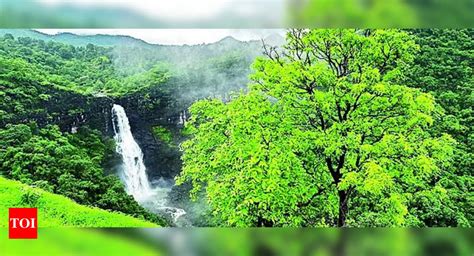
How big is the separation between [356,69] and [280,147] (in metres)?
0.75

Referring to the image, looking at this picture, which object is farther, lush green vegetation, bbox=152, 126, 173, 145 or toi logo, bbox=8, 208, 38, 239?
lush green vegetation, bbox=152, 126, 173, 145

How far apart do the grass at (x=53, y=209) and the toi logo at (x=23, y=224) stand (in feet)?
0.13

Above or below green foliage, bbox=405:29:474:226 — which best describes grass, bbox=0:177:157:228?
below

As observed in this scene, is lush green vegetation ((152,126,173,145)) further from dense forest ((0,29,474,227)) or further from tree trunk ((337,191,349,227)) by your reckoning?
tree trunk ((337,191,349,227))

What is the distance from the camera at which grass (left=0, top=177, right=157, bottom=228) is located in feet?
16.0

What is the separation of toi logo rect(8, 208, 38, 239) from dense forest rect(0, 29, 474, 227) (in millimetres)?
245

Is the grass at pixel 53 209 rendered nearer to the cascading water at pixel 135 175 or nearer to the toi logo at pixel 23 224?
the toi logo at pixel 23 224

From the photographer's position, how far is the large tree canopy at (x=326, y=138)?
479 cm

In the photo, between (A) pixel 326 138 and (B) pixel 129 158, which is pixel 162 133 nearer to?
(B) pixel 129 158

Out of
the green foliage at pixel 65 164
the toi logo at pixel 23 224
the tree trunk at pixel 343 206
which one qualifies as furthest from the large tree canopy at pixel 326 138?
the toi logo at pixel 23 224

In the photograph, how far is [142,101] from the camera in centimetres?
504

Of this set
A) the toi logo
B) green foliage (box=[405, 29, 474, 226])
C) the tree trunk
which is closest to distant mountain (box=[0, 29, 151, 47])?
the toi logo

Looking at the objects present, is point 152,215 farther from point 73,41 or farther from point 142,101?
point 73,41
